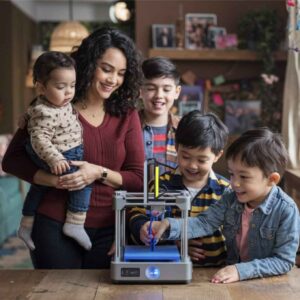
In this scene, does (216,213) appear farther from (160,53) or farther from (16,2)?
(16,2)

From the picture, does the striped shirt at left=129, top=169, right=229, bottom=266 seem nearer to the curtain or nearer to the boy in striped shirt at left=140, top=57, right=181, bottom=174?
the boy in striped shirt at left=140, top=57, right=181, bottom=174

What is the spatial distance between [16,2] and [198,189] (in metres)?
8.11

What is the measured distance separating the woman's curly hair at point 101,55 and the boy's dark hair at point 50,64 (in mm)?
62

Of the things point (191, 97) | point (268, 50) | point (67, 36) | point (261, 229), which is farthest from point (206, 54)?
point (261, 229)

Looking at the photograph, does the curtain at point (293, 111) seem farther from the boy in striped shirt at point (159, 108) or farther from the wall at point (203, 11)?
the wall at point (203, 11)

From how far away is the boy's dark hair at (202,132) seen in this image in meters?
1.93

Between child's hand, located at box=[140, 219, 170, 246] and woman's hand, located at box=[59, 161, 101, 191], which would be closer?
child's hand, located at box=[140, 219, 170, 246]

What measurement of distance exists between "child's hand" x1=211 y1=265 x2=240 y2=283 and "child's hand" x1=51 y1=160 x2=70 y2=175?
578 millimetres

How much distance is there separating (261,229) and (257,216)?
0.13ft

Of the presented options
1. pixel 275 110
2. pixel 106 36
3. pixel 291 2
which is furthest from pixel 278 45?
pixel 106 36

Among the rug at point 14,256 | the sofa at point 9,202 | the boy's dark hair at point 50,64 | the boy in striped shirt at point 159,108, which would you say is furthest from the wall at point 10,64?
the boy's dark hair at point 50,64

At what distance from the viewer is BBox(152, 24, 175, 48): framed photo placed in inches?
229

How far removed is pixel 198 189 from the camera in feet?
6.63

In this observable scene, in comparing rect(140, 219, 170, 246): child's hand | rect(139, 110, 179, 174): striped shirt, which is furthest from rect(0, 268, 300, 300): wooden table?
rect(139, 110, 179, 174): striped shirt
